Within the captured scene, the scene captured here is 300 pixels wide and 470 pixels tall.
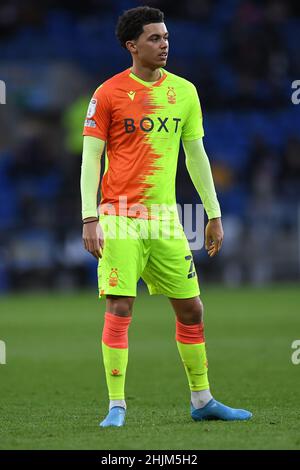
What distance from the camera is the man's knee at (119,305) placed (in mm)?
4926

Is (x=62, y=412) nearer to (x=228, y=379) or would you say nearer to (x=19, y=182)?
(x=228, y=379)

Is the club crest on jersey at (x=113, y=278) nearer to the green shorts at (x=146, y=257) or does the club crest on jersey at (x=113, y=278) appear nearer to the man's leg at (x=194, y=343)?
the green shorts at (x=146, y=257)

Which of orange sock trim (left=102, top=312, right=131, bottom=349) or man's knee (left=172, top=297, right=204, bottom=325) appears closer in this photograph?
orange sock trim (left=102, top=312, right=131, bottom=349)

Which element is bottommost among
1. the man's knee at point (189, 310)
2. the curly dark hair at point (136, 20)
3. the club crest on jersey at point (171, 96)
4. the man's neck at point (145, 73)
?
the man's knee at point (189, 310)

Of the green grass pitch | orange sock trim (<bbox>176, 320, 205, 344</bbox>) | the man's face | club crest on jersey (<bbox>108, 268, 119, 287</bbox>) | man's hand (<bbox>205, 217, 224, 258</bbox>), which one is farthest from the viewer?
man's hand (<bbox>205, 217, 224, 258</bbox>)

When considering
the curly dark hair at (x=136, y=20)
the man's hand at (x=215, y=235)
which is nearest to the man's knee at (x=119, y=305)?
the man's hand at (x=215, y=235)

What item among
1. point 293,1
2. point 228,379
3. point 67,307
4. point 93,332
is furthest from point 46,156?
point 228,379

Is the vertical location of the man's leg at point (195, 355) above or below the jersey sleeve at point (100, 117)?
below

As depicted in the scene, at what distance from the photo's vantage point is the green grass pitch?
4.43 meters

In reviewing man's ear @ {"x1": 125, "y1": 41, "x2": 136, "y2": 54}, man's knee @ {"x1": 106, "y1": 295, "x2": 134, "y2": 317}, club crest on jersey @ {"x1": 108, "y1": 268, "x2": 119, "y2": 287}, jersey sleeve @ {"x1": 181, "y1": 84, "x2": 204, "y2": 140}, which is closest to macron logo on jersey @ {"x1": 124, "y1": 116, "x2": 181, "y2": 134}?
jersey sleeve @ {"x1": 181, "y1": 84, "x2": 204, "y2": 140}

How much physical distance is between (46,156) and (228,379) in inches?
479

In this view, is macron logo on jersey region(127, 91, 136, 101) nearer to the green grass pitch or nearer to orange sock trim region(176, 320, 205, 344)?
→ orange sock trim region(176, 320, 205, 344)

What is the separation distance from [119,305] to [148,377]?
Result: 2591mm

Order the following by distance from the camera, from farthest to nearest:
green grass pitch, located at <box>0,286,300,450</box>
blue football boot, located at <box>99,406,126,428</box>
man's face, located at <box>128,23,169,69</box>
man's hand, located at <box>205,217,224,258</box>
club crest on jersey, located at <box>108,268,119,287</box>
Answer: man's hand, located at <box>205,217,224,258</box>, man's face, located at <box>128,23,169,69</box>, club crest on jersey, located at <box>108,268,119,287</box>, blue football boot, located at <box>99,406,126,428</box>, green grass pitch, located at <box>0,286,300,450</box>
